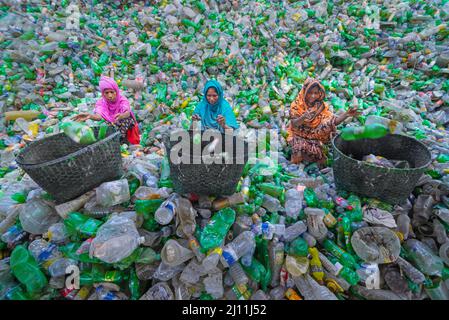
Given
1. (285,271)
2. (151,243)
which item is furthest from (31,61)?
(285,271)

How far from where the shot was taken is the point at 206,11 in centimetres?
514

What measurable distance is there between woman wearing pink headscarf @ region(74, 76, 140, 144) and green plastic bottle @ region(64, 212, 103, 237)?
126 cm

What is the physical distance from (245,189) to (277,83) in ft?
8.80

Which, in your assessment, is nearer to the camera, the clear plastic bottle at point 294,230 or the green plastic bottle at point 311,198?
the clear plastic bottle at point 294,230

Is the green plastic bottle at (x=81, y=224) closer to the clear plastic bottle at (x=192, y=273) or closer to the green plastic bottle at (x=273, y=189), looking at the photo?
the clear plastic bottle at (x=192, y=273)

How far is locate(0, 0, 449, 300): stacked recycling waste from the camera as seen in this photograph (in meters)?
1.82

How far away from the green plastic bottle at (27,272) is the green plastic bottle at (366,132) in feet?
8.50

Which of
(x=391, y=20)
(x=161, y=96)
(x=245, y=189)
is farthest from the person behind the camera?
(x=391, y=20)

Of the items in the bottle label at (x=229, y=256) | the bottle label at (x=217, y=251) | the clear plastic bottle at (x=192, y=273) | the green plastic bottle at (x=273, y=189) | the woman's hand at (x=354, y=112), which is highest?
the woman's hand at (x=354, y=112)

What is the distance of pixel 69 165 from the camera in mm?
1731

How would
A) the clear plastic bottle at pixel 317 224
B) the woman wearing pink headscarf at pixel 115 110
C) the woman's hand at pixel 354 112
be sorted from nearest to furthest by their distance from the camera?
the clear plastic bottle at pixel 317 224, the woman's hand at pixel 354 112, the woman wearing pink headscarf at pixel 115 110

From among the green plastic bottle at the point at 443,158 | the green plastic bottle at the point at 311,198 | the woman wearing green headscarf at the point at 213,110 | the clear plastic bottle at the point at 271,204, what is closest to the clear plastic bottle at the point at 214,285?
the clear plastic bottle at the point at 271,204

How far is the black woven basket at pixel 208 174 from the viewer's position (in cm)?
173

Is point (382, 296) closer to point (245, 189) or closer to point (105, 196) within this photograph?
point (245, 189)
